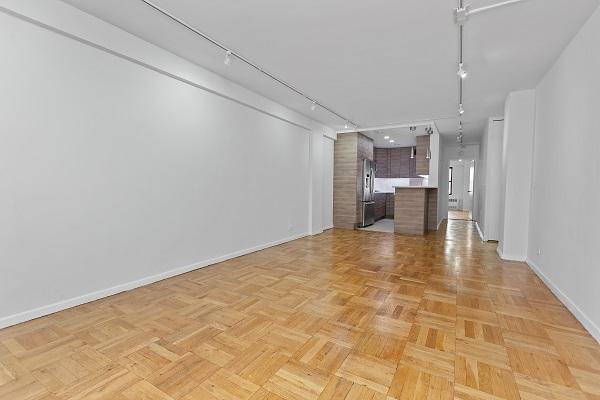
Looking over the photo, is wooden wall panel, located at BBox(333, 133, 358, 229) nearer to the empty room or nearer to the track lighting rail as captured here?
the track lighting rail

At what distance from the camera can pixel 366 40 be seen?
9.70 ft

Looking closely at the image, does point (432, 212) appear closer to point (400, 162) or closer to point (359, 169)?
point (359, 169)

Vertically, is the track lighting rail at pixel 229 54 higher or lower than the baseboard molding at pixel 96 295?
higher

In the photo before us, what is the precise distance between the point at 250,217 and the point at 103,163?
2326 mm

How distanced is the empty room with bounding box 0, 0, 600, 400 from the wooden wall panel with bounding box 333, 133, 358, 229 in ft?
8.99

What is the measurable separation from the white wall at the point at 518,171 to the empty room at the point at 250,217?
1.0 inches

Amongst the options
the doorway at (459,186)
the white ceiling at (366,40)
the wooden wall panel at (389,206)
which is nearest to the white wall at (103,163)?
the white ceiling at (366,40)

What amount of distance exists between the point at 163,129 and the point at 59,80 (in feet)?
3.37

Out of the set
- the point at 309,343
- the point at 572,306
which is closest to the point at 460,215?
the point at 572,306

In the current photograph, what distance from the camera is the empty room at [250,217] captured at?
5.91ft

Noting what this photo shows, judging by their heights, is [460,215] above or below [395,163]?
below

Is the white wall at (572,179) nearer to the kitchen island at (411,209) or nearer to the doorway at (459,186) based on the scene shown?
the kitchen island at (411,209)

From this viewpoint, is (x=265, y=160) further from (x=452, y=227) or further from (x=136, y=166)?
(x=452, y=227)

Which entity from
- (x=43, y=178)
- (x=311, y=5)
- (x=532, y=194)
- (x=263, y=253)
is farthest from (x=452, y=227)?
(x=43, y=178)
